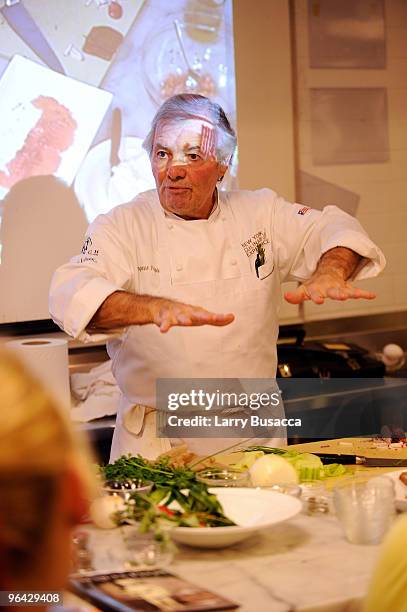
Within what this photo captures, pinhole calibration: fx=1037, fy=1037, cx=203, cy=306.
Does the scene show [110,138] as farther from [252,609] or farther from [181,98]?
[252,609]

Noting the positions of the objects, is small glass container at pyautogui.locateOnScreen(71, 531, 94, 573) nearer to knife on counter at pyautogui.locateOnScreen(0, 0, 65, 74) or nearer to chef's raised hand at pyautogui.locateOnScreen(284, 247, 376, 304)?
chef's raised hand at pyautogui.locateOnScreen(284, 247, 376, 304)

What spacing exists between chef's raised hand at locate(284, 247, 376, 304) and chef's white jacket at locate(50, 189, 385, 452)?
0.03 m

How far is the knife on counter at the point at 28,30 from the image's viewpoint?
3.68 metres

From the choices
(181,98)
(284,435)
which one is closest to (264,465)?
(284,435)

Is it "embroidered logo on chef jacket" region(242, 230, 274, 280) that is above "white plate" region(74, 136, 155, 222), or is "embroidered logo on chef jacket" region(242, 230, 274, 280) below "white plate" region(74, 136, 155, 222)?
below

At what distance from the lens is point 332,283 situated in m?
2.54

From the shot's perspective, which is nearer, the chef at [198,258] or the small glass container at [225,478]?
the small glass container at [225,478]

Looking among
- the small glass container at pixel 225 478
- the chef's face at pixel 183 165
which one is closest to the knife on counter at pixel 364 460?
the small glass container at pixel 225 478

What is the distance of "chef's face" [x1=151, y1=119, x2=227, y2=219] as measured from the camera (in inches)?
113

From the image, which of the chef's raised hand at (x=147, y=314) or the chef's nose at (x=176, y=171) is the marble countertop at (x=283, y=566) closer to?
the chef's raised hand at (x=147, y=314)

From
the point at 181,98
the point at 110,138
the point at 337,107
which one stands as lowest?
the point at 181,98

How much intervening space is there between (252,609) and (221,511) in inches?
12.8

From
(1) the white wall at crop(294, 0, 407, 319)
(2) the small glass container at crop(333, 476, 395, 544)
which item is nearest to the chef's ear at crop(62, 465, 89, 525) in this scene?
(2) the small glass container at crop(333, 476, 395, 544)

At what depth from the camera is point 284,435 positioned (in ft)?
9.75
